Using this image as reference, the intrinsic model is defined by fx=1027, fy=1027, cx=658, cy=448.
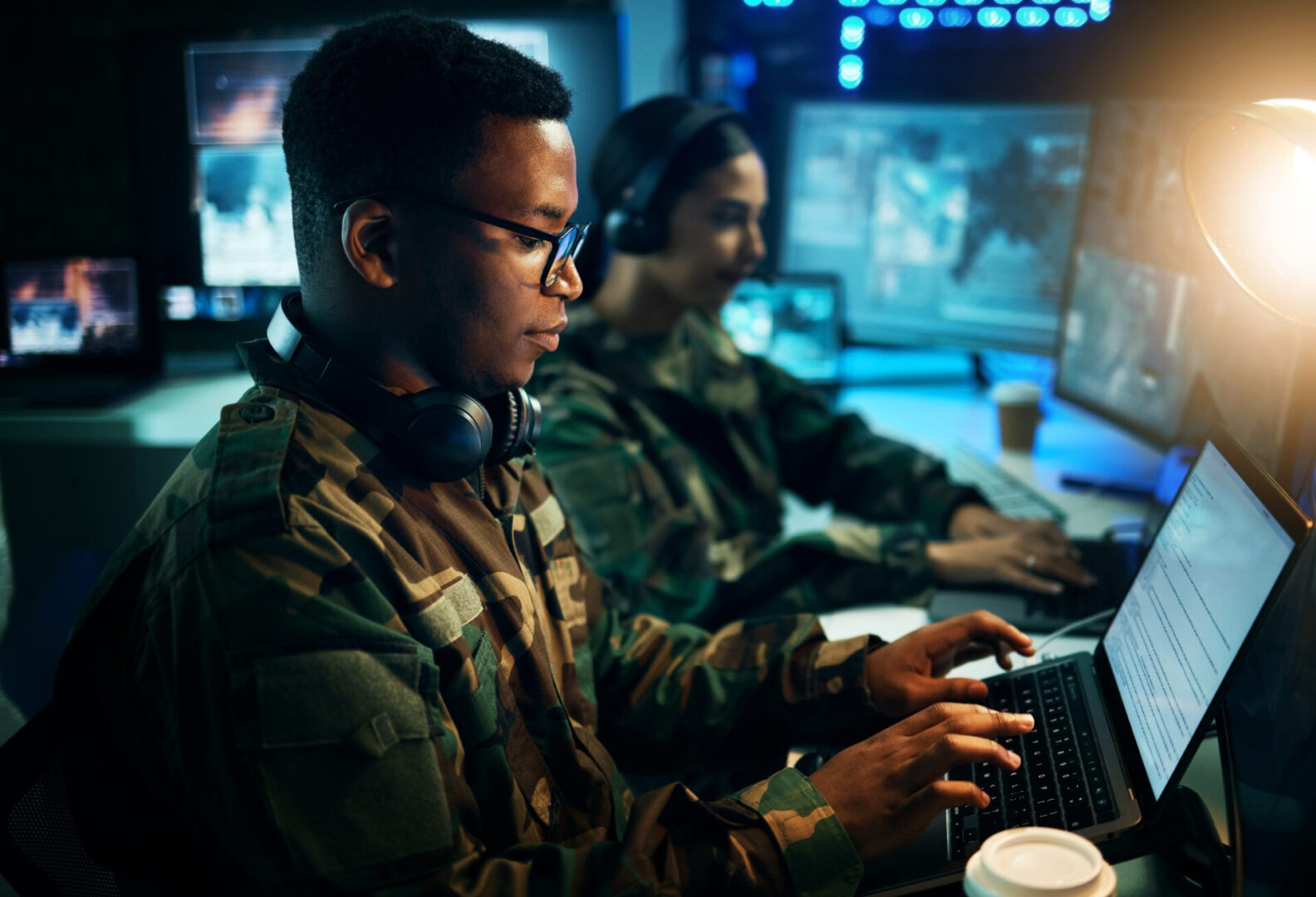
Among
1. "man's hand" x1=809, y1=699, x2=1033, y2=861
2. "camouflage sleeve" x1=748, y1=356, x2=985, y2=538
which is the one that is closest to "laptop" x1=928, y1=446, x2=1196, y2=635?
"camouflage sleeve" x1=748, y1=356, x2=985, y2=538

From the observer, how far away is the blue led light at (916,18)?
6.80ft

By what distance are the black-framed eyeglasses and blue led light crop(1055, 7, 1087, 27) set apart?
5.08 ft

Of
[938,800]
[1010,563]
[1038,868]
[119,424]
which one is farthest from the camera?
[119,424]

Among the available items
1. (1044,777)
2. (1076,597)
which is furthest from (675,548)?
(1044,777)

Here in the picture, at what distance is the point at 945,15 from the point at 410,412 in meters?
1.78

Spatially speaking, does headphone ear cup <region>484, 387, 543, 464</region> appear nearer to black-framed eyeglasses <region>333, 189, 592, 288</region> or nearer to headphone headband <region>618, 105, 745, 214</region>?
black-framed eyeglasses <region>333, 189, 592, 288</region>

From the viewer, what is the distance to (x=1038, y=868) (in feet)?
1.77

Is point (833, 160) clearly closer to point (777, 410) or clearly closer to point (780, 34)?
point (780, 34)

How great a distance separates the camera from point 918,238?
1.87 m

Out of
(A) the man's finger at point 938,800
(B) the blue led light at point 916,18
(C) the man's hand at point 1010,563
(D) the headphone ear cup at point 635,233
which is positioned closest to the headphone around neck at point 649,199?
(D) the headphone ear cup at point 635,233

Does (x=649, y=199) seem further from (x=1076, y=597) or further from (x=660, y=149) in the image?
(x=1076, y=597)

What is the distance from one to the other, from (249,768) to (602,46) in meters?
1.45

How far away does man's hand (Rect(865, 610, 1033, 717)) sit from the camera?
83 cm

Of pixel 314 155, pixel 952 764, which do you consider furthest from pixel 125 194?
pixel 952 764
